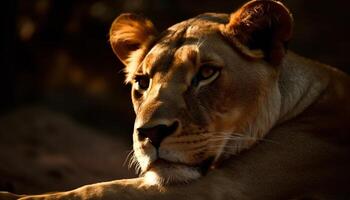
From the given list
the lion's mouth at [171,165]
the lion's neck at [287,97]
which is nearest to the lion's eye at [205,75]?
the lion's neck at [287,97]

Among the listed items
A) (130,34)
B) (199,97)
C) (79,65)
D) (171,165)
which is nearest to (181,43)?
(199,97)

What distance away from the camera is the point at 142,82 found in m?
5.02

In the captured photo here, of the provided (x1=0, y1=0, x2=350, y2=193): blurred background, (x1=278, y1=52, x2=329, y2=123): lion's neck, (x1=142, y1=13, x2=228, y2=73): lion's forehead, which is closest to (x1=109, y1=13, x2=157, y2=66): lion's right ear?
(x1=142, y1=13, x2=228, y2=73): lion's forehead

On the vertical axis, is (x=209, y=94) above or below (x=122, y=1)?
above

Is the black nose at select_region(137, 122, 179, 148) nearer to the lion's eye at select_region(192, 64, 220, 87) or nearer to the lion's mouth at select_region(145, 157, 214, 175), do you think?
the lion's mouth at select_region(145, 157, 214, 175)

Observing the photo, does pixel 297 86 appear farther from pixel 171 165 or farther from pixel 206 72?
pixel 171 165

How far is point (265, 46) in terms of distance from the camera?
16.0 feet

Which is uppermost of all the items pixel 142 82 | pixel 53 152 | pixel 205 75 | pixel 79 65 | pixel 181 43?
pixel 181 43

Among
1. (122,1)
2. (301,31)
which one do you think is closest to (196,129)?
(301,31)

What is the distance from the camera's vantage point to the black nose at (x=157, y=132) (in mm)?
4273

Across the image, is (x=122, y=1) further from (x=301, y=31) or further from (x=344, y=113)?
(x=344, y=113)

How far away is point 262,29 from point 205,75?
1.63 ft

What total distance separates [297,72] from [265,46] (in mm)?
362

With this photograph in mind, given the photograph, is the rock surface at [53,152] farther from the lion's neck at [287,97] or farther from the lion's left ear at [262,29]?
the lion's left ear at [262,29]
